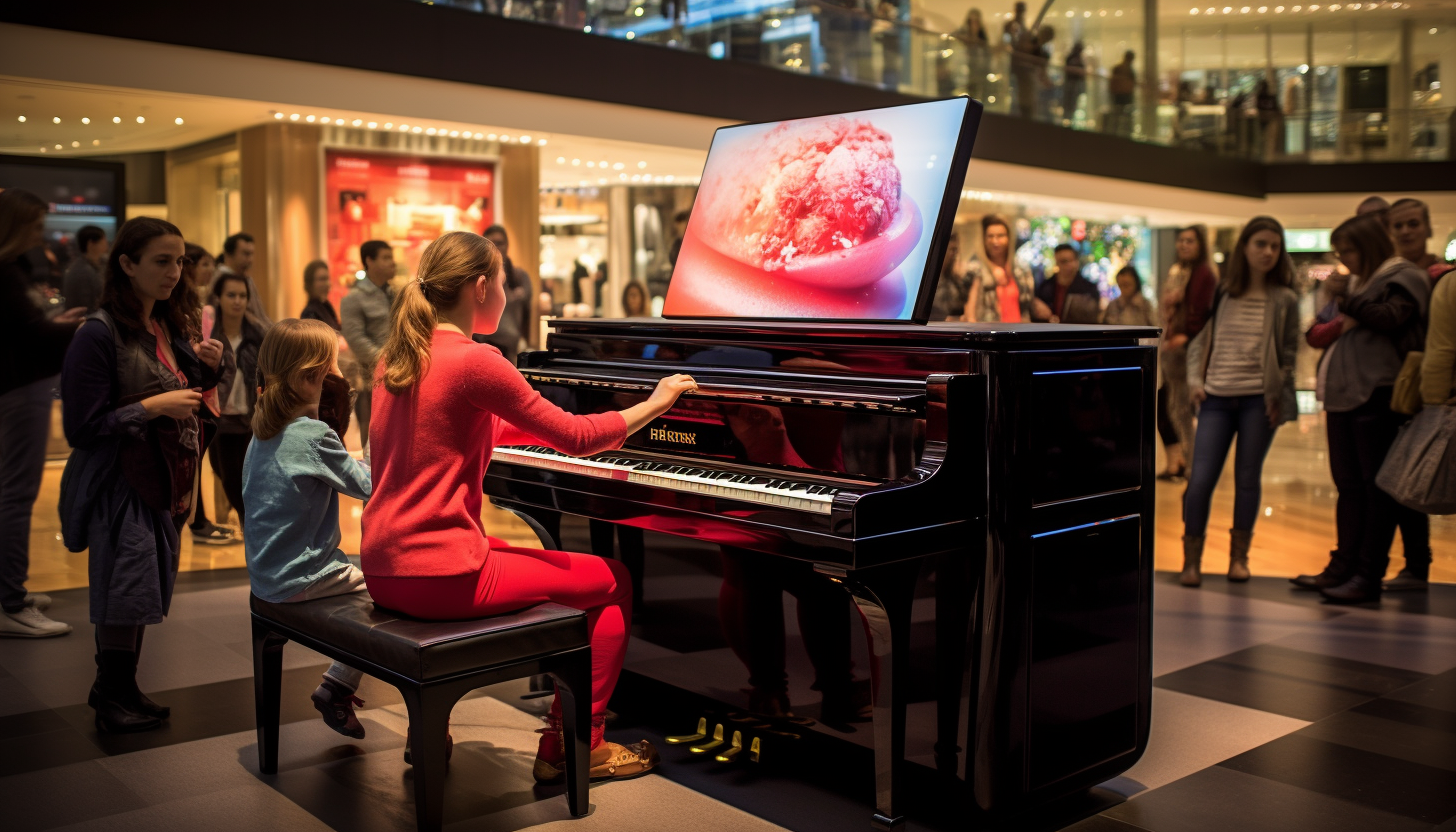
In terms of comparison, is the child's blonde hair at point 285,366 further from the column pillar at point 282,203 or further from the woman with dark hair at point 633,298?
the woman with dark hair at point 633,298

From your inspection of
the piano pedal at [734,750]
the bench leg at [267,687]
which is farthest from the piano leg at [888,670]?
the bench leg at [267,687]

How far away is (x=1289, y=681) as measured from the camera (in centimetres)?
412

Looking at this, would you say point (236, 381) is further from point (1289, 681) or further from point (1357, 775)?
point (1357, 775)

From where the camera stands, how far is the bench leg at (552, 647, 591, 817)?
2.79 metres

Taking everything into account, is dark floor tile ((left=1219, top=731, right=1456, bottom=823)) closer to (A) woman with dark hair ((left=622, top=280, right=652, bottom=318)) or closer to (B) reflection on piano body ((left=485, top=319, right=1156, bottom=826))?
(B) reflection on piano body ((left=485, top=319, right=1156, bottom=826))

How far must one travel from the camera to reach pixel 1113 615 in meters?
3.03

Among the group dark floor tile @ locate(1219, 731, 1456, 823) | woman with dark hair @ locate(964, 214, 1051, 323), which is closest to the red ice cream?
dark floor tile @ locate(1219, 731, 1456, 823)

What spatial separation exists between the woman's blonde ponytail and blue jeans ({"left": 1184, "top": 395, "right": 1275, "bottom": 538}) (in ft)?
12.5

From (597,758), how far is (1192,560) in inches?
138

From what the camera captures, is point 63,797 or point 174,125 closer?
point 63,797

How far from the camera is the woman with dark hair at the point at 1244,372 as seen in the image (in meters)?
5.28

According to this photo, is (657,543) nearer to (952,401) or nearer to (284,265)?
(952,401)

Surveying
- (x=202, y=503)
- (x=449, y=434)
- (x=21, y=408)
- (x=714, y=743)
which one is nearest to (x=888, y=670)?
(x=714, y=743)

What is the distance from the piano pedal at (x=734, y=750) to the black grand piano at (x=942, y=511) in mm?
168
